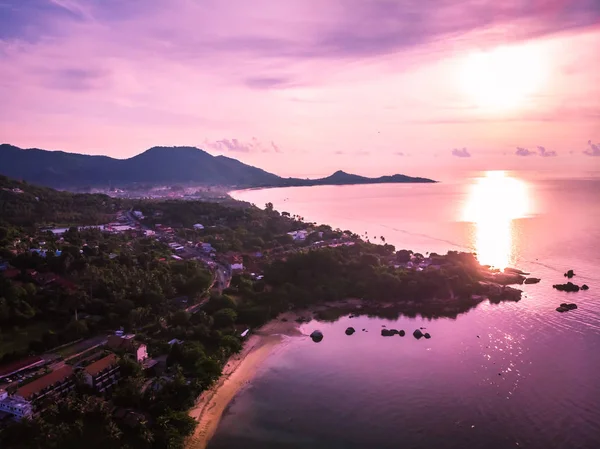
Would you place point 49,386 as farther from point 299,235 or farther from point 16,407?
point 299,235

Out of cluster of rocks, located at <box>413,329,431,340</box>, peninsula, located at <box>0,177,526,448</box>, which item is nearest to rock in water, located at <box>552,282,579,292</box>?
peninsula, located at <box>0,177,526,448</box>

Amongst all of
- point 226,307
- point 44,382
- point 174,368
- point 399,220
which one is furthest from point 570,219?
point 44,382

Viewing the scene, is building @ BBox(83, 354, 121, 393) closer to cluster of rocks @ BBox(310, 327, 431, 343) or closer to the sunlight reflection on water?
cluster of rocks @ BBox(310, 327, 431, 343)

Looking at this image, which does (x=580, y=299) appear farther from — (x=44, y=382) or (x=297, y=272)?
(x=44, y=382)

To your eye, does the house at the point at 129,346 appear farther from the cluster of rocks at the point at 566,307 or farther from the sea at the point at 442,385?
the cluster of rocks at the point at 566,307

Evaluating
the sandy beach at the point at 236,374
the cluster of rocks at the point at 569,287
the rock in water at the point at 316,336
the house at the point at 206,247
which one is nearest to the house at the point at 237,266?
the house at the point at 206,247

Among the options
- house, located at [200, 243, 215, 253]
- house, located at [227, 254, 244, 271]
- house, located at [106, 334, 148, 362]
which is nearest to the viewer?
house, located at [106, 334, 148, 362]
